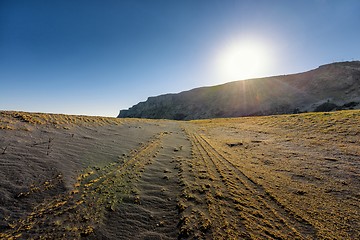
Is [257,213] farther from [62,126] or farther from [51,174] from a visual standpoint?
[62,126]

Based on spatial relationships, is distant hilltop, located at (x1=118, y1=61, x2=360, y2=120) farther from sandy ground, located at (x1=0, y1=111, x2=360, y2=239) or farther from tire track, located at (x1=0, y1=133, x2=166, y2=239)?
tire track, located at (x1=0, y1=133, x2=166, y2=239)

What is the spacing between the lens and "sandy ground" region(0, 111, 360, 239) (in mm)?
3943

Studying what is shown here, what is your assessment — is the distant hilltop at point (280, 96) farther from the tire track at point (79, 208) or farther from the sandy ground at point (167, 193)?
the tire track at point (79, 208)

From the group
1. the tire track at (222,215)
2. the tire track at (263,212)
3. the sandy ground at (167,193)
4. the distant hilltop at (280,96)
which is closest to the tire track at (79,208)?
the sandy ground at (167,193)

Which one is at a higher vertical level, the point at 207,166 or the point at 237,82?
the point at 237,82

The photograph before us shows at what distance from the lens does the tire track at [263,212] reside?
13.0 ft

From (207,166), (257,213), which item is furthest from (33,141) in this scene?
(257,213)

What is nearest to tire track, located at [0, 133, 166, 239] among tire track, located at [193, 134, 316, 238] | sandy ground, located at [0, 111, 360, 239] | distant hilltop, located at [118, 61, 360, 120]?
sandy ground, located at [0, 111, 360, 239]

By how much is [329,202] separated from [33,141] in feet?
38.3

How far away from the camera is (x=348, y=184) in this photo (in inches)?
252

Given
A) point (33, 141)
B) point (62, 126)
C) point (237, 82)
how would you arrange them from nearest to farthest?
1. point (33, 141)
2. point (62, 126)
3. point (237, 82)

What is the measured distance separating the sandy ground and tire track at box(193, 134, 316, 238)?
0.02 m

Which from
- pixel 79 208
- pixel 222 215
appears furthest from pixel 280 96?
pixel 79 208

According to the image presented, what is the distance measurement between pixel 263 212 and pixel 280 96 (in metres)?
75.4
